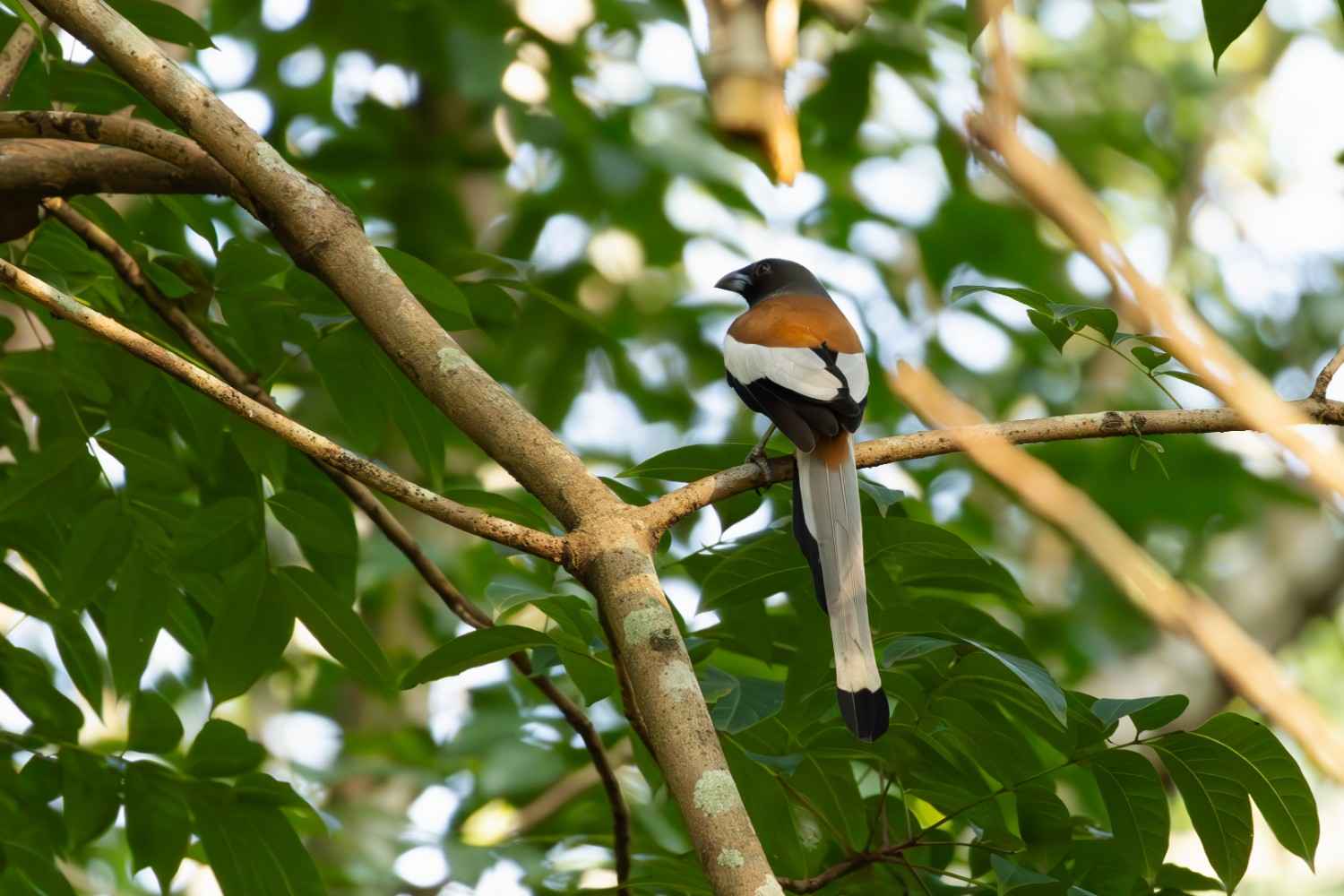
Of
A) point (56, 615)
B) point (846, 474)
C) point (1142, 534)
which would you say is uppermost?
point (1142, 534)

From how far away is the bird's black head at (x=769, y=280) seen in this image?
3807 millimetres

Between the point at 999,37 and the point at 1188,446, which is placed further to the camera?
the point at 1188,446

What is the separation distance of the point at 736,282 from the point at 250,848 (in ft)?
7.74

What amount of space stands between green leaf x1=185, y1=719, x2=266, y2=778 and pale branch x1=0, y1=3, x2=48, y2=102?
1.06 m

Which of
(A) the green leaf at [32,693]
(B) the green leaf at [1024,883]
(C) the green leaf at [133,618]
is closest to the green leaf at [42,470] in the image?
(C) the green leaf at [133,618]

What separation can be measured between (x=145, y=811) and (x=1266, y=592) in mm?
5721

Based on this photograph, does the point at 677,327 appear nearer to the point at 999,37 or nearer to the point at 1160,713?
the point at 1160,713

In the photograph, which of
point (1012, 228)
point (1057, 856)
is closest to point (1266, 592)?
point (1012, 228)

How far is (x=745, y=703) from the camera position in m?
1.97

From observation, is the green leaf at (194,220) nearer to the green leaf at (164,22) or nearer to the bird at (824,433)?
the green leaf at (164,22)

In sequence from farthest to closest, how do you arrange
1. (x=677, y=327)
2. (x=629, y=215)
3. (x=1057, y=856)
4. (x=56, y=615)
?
(x=677, y=327) → (x=629, y=215) → (x=56, y=615) → (x=1057, y=856)

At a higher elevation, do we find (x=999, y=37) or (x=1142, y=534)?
(x=1142, y=534)

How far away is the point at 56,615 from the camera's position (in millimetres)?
2311

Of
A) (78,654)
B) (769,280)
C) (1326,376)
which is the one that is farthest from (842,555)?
(769,280)
